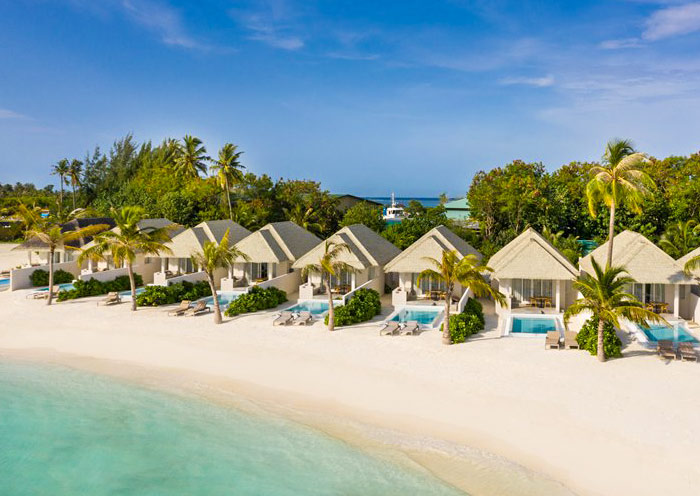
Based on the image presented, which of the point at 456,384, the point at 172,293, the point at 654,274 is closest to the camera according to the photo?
the point at 456,384

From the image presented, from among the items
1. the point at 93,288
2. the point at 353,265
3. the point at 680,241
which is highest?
the point at 680,241

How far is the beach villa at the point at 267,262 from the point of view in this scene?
2970 centimetres

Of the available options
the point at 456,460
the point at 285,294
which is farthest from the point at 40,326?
the point at 456,460

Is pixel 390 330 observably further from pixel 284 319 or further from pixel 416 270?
pixel 416 270

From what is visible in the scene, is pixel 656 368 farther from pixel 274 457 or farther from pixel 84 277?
pixel 84 277

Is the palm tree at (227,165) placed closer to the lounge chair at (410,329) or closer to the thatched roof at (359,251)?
the thatched roof at (359,251)

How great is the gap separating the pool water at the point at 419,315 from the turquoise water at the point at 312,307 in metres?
3.57

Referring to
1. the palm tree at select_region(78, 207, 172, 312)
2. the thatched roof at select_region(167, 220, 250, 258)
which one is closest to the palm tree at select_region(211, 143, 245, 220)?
the thatched roof at select_region(167, 220, 250, 258)

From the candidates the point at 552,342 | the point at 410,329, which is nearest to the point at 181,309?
the point at 410,329

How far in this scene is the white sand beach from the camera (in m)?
11.5

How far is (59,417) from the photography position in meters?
15.8

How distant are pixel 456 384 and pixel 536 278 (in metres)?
10.1

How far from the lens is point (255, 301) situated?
82.0 ft

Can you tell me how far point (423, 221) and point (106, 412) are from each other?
30105 millimetres
